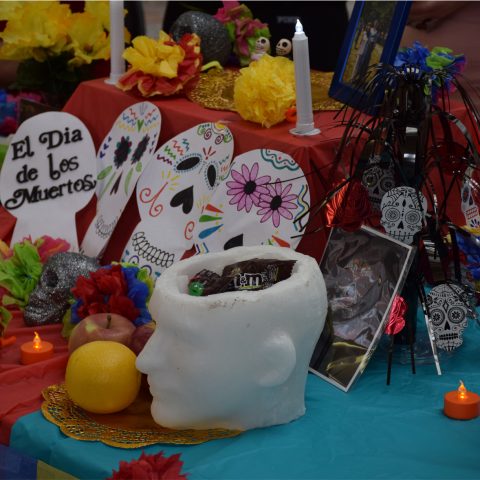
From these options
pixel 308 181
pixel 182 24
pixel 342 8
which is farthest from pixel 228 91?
pixel 342 8

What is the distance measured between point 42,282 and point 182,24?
0.80 m

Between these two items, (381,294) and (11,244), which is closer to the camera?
(381,294)

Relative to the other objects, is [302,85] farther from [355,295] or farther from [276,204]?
[355,295]

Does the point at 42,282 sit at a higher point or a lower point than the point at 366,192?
lower

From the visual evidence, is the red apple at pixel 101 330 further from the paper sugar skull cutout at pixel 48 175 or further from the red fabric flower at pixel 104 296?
the paper sugar skull cutout at pixel 48 175

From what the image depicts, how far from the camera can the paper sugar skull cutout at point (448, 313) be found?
5.36 ft

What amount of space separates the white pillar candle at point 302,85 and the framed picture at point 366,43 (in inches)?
3.5

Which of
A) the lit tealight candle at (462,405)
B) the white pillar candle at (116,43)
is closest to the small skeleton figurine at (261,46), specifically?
the white pillar candle at (116,43)

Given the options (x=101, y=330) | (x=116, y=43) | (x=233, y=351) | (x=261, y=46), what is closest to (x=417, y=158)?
(x=233, y=351)

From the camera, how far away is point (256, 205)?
5.96 feet

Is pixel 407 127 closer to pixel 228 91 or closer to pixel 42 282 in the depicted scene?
pixel 228 91

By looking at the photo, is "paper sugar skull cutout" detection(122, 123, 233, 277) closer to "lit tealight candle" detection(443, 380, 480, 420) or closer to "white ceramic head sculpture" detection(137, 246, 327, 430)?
"white ceramic head sculpture" detection(137, 246, 327, 430)

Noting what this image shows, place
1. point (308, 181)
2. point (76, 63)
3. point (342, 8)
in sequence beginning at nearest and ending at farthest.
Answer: point (308, 181) < point (76, 63) < point (342, 8)

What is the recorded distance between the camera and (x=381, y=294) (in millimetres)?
1636
